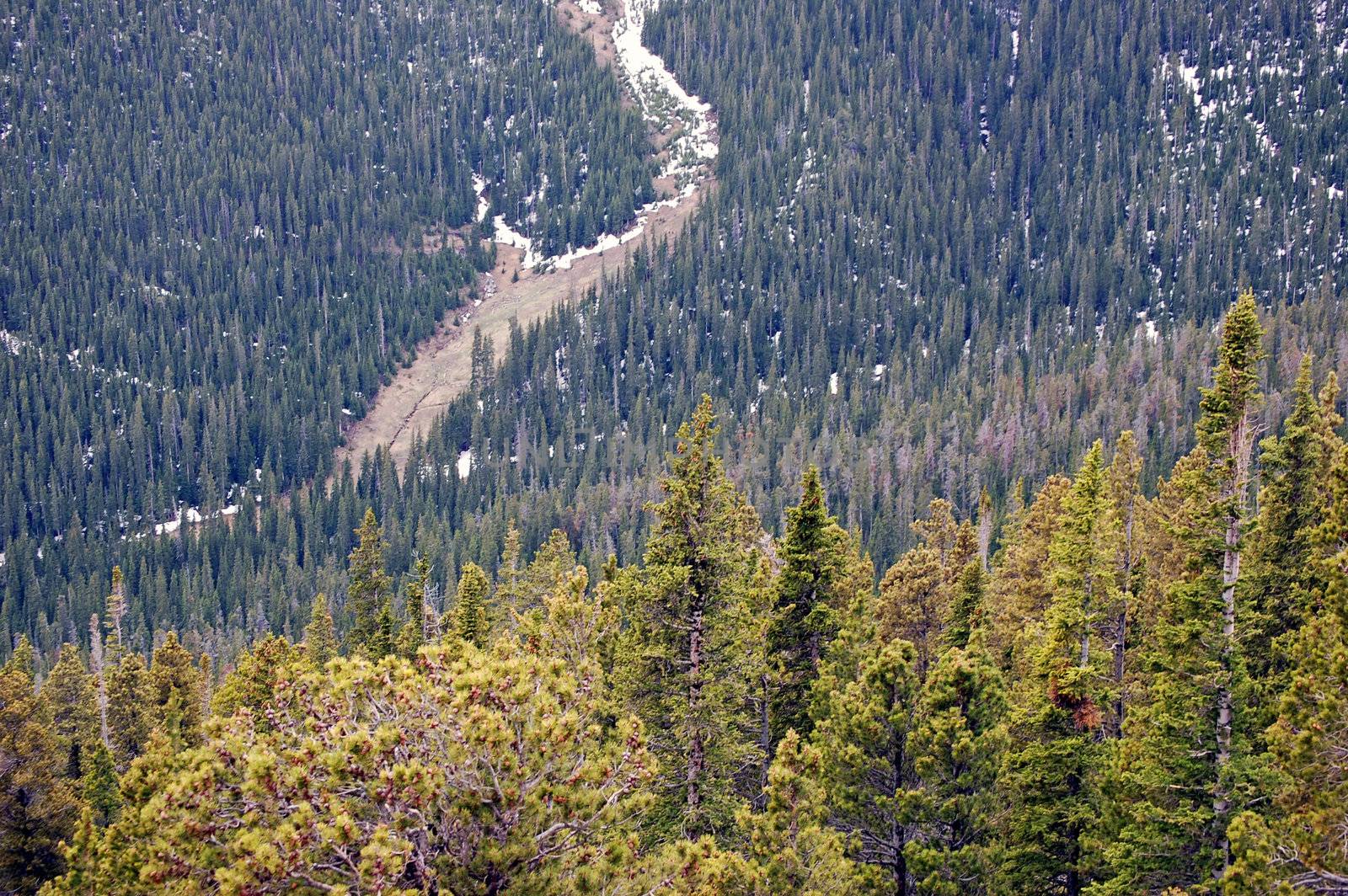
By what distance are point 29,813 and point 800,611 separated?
29255mm

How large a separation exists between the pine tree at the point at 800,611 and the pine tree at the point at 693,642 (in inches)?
136

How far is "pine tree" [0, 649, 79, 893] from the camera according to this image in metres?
44.8

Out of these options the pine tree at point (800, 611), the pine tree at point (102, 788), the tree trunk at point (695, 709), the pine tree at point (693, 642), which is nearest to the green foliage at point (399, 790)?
the tree trunk at point (695, 709)

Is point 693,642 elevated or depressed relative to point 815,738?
elevated

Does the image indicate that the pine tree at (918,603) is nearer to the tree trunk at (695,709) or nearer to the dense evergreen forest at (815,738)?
the dense evergreen forest at (815,738)

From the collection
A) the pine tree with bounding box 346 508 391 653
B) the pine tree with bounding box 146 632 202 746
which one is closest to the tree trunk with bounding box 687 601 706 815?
the pine tree with bounding box 346 508 391 653

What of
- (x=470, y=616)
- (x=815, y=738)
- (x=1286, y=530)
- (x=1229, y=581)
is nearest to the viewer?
(x=1229, y=581)

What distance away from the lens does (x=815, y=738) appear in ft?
108

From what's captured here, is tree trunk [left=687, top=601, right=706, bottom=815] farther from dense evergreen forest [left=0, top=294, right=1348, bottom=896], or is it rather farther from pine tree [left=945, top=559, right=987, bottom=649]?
pine tree [left=945, top=559, right=987, bottom=649]

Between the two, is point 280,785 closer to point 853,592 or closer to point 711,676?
point 711,676

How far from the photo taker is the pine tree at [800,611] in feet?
122

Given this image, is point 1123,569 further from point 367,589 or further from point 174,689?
point 174,689

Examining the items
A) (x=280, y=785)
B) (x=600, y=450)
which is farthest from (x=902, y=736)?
(x=600, y=450)

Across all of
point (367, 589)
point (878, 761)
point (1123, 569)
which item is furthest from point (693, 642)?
point (367, 589)
